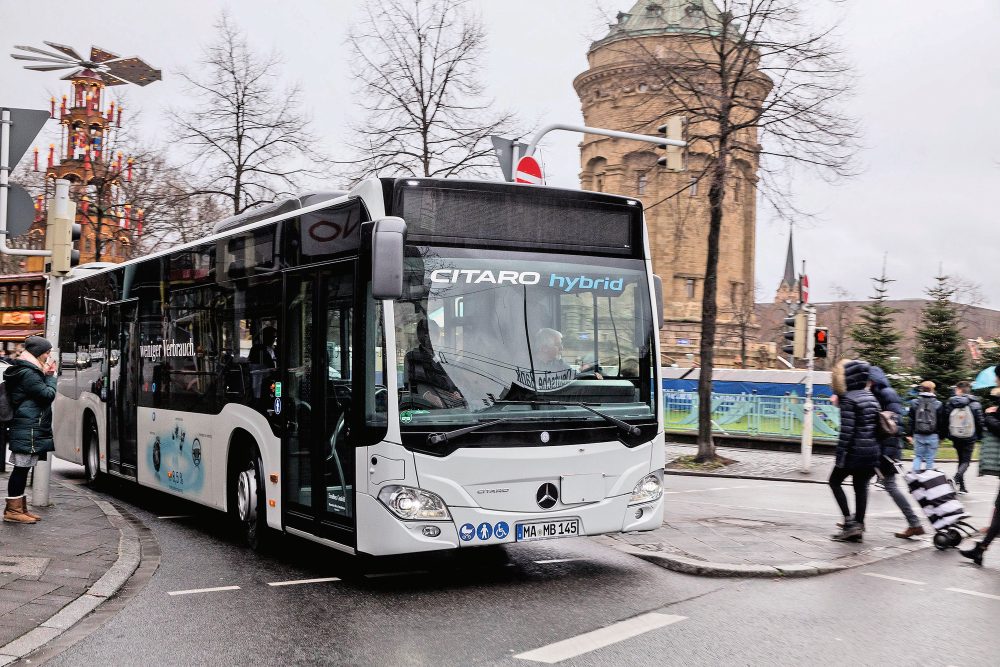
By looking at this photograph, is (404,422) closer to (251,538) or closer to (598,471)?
(598,471)

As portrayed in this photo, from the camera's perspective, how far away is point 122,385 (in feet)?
41.4

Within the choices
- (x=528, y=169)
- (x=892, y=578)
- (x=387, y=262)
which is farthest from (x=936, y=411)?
(x=387, y=262)

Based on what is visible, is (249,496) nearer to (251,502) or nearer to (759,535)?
(251,502)

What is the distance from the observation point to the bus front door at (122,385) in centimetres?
1223

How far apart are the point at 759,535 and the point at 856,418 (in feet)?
4.69

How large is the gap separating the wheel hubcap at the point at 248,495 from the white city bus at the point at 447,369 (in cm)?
2

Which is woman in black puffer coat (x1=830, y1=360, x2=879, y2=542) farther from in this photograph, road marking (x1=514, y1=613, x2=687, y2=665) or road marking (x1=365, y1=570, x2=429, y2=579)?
road marking (x1=365, y1=570, x2=429, y2=579)

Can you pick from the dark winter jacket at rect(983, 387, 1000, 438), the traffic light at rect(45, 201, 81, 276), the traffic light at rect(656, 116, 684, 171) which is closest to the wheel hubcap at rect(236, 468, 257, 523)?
the traffic light at rect(45, 201, 81, 276)

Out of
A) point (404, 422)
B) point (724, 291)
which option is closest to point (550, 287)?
point (404, 422)

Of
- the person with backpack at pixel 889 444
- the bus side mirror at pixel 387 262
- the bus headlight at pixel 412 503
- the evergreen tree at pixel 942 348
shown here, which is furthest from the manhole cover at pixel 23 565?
the evergreen tree at pixel 942 348

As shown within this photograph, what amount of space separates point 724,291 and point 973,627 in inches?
2332

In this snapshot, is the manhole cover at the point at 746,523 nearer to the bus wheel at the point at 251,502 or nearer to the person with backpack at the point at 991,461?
the person with backpack at the point at 991,461

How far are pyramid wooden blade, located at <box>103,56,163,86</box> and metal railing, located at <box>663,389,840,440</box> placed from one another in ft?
92.6

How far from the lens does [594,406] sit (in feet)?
25.4
